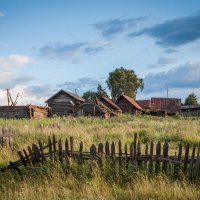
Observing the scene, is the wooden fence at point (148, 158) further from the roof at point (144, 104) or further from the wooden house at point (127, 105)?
the roof at point (144, 104)

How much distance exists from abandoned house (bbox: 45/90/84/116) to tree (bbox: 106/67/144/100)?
25.4m

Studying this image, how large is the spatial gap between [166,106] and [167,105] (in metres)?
0.32

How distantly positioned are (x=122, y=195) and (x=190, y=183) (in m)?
1.64

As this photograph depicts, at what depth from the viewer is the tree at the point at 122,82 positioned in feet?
268

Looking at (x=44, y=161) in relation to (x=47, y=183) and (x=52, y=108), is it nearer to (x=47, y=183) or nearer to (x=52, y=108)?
(x=47, y=183)

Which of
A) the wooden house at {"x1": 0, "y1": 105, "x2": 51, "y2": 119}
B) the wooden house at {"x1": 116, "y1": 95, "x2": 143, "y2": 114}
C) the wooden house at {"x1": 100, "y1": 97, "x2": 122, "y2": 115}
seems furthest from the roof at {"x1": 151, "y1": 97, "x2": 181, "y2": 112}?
the wooden house at {"x1": 0, "y1": 105, "x2": 51, "y2": 119}

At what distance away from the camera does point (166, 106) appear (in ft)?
221

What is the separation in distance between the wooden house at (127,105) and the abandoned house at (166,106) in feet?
10.3

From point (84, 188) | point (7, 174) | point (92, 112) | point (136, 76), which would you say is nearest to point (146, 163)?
point (84, 188)

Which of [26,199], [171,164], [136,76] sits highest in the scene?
[136,76]

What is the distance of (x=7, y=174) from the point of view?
9.49 meters

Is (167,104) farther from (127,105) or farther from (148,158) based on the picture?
(148,158)

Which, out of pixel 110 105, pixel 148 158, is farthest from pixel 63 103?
pixel 148 158

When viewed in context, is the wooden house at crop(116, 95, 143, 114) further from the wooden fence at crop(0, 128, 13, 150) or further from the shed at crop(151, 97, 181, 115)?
the wooden fence at crop(0, 128, 13, 150)
